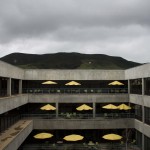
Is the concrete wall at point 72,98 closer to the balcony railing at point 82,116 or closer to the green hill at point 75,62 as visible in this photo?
the balcony railing at point 82,116

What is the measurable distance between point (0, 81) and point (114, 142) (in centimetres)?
1987

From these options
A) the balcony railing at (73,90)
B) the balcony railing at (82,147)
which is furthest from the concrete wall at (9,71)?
the balcony railing at (82,147)

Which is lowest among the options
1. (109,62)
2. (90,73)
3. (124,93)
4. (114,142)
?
(114,142)

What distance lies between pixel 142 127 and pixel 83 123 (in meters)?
9.00

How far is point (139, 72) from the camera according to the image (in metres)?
36.1

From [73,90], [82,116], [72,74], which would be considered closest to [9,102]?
[82,116]

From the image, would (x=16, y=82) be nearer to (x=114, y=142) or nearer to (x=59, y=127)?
(x=59, y=127)

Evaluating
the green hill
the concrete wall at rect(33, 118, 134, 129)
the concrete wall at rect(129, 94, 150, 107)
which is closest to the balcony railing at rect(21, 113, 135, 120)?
the concrete wall at rect(33, 118, 134, 129)

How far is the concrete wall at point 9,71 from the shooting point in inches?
1168

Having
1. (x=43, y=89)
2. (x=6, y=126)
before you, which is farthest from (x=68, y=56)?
(x=6, y=126)

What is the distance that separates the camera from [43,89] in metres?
44.7

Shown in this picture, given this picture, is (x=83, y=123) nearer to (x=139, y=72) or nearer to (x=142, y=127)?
(x=142, y=127)

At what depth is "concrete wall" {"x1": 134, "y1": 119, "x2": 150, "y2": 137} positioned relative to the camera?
32.8 m

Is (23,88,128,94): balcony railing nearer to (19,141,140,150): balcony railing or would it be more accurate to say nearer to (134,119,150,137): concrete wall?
(134,119,150,137): concrete wall
